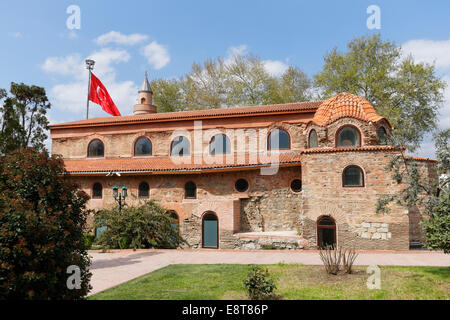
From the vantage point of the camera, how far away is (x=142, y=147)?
21281mm

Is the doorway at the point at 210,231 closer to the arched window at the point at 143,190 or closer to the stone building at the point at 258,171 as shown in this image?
the stone building at the point at 258,171

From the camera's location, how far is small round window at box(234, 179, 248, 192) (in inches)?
699

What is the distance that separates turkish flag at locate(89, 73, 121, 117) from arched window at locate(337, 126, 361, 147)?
23.1 meters

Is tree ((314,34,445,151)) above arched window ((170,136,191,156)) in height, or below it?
above

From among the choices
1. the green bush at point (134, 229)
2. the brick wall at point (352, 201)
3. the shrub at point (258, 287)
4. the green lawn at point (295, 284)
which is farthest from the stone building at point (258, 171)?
the shrub at point (258, 287)

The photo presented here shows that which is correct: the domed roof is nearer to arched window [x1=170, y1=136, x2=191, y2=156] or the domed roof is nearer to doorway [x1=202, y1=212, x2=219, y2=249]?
doorway [x1=202, y1=212, x2=219, y2=249]

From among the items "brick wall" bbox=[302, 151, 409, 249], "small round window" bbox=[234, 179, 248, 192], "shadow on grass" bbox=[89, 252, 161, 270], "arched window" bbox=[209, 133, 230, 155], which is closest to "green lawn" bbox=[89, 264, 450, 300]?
"shadow on grass" bbox=[89, 252, 161, 270]

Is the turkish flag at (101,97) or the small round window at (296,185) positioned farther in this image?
the turkish flag at (101,97)

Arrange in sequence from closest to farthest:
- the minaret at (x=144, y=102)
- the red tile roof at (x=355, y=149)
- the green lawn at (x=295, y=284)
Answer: the green lawn at (x=295, y=284)
the red tile roof at (x=355, y=149)
the minaret at (x=144, y=102)

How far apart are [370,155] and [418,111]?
16.5 metres

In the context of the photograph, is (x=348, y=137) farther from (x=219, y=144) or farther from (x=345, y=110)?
(x=219, y=144)

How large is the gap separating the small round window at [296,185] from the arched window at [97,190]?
1197cm

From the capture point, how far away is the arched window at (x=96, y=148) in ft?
72.4
